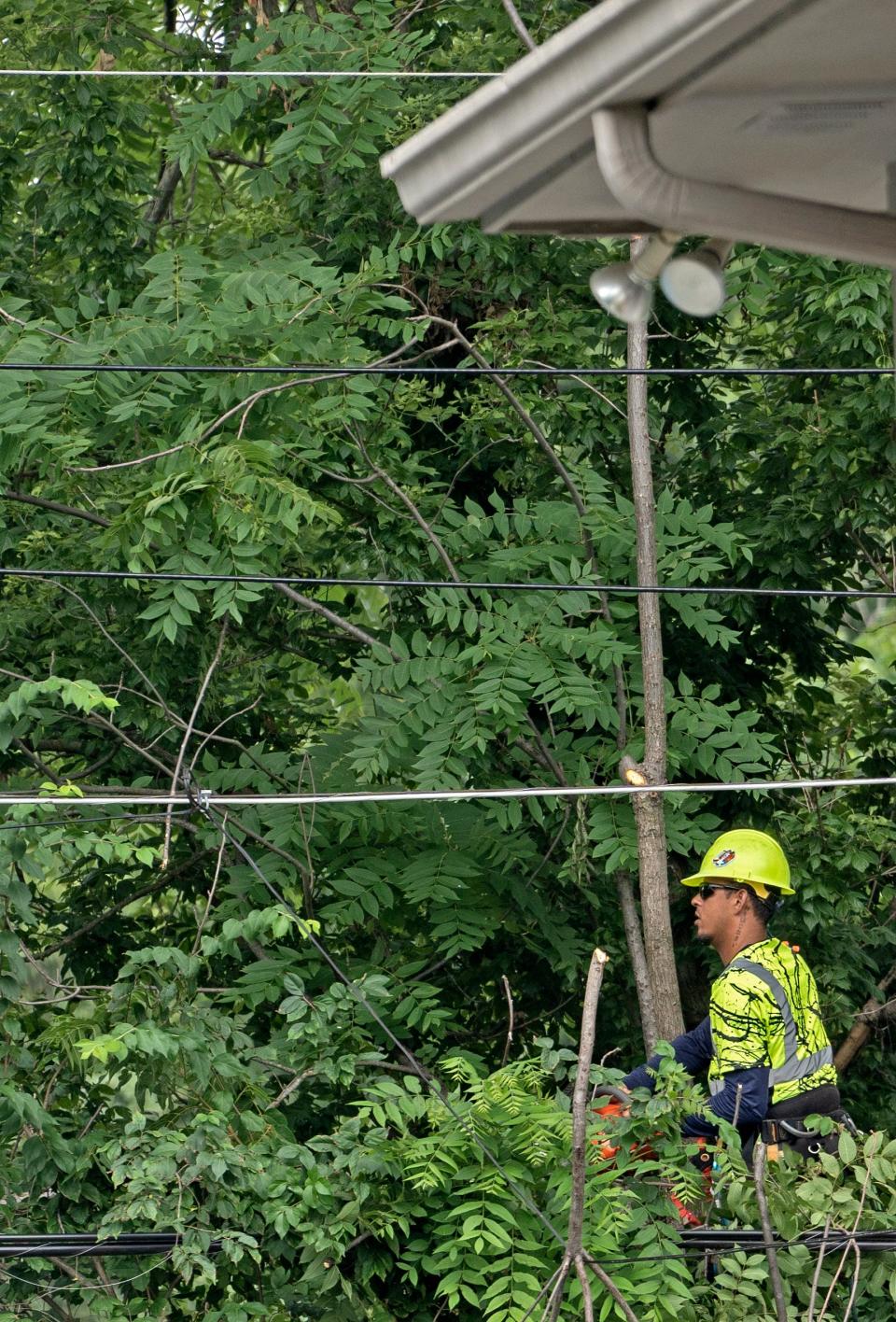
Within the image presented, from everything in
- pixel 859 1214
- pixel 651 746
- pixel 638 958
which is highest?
pixel 651 746

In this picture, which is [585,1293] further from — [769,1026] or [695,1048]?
[695,1048]

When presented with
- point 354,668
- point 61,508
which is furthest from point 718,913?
point 61,508

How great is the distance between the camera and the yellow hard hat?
6.64 m

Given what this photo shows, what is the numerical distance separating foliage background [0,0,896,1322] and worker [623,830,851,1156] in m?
0.42

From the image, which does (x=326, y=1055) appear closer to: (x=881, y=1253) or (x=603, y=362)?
(x=881, y=1253)

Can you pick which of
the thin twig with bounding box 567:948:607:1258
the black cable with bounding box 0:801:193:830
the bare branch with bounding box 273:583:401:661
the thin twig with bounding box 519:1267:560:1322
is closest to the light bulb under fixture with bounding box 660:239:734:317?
the thin twig with bounding box 567:948:607:1258

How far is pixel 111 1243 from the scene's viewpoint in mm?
6027

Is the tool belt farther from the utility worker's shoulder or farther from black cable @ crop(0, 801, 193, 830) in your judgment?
black cable @ crop(0, 801, 193, 830)

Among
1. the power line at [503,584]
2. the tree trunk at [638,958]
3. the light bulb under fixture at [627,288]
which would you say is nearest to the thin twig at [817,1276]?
the tree trunk at [638,958]

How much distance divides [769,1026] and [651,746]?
1.72 metres

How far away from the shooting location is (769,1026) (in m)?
6.19

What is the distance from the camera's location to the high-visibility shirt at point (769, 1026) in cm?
617

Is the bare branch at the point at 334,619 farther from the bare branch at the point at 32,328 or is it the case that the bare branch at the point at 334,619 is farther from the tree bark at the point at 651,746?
the bare branch at the point at 32,328

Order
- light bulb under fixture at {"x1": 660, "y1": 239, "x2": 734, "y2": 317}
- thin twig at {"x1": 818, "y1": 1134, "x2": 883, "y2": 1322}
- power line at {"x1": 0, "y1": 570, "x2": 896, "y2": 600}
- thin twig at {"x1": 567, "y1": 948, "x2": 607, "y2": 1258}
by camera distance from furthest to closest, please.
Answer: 1. power line at {"x1": 0, "y1": 570, "x2": 896, "y2": 600}
2. thin twig at {"x1": 818, "y1": 1134, "x2": 883, "y2": 1322}
3. thin twig at {"x1": 567, "y1": 948, "x2": 607, "y2": 1258}
4. light bulb under fixture at {"x1": 660, "y1": 239, "x2": 734, "y2": 317}
